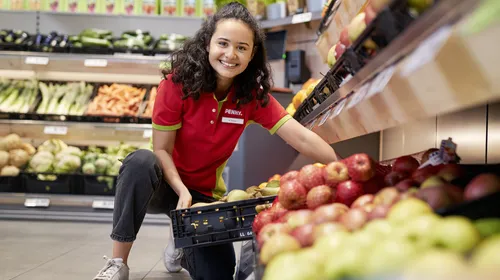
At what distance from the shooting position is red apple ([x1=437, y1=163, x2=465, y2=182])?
1431mm

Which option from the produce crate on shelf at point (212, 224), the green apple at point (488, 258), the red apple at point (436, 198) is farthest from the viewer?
the produce crate on shelf at point (212, 224)

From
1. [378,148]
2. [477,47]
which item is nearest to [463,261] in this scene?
[477,47]

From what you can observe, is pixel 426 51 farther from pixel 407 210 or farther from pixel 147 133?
A: pixel 147 133

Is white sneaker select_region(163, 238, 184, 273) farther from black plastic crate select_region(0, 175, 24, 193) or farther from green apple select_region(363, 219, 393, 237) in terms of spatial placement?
black plastic crate select_region(0, 175, 24, 193)

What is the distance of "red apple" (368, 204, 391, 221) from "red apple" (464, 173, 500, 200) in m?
0.16

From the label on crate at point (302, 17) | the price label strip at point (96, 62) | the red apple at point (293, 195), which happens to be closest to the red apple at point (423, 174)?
the red apple at point (293, 195)

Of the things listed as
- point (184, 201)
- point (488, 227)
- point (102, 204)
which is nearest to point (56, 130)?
point (102, 204)

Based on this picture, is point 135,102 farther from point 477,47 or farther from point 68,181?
point 477,47

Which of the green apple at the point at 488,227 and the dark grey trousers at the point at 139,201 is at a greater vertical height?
the green apple at the point at 488,227

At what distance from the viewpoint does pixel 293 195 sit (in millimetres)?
1729

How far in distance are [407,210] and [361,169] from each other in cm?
48

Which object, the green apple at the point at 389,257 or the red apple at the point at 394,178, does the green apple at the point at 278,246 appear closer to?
the green apple at the point at 389,257

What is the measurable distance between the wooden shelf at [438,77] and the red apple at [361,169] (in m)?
0.22

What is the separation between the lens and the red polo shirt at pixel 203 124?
2.63m
